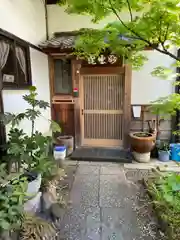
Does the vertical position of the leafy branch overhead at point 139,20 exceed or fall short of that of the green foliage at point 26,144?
it exceeds it

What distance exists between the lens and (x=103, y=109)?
4.64m

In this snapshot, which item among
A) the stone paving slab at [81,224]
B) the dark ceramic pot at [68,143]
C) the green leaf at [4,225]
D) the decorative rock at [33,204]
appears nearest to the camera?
the green leaf at [4,225]

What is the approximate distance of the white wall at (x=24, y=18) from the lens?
2.72 meters

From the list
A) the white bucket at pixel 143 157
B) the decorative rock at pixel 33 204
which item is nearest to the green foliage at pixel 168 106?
the decorative rock at pixel 33 204

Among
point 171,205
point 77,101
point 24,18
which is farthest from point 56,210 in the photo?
point 24,18

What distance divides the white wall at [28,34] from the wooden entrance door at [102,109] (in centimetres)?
107

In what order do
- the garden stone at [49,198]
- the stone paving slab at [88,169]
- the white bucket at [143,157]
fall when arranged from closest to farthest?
the garden stone at [49,198] < the stone paving slab at [88,169] < the white bucket at [143,157]

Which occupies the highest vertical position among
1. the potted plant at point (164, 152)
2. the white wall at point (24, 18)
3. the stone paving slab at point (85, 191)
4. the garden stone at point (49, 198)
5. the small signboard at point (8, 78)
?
the white wall at point (24, 18)

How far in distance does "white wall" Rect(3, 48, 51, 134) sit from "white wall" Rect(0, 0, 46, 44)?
1.27 ft

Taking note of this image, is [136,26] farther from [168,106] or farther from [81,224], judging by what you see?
[81,224]

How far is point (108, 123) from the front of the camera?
4691 millimetres

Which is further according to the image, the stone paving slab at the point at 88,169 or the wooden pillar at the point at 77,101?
the wooden pillar at the point at 77,101

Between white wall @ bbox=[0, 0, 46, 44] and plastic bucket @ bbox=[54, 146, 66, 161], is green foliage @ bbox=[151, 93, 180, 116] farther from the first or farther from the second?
white wall @ bbox=[0, 0, 46, 44]

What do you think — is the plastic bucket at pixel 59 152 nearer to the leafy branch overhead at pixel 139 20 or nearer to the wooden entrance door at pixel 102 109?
the wooden entrance door at pixel 102 109
